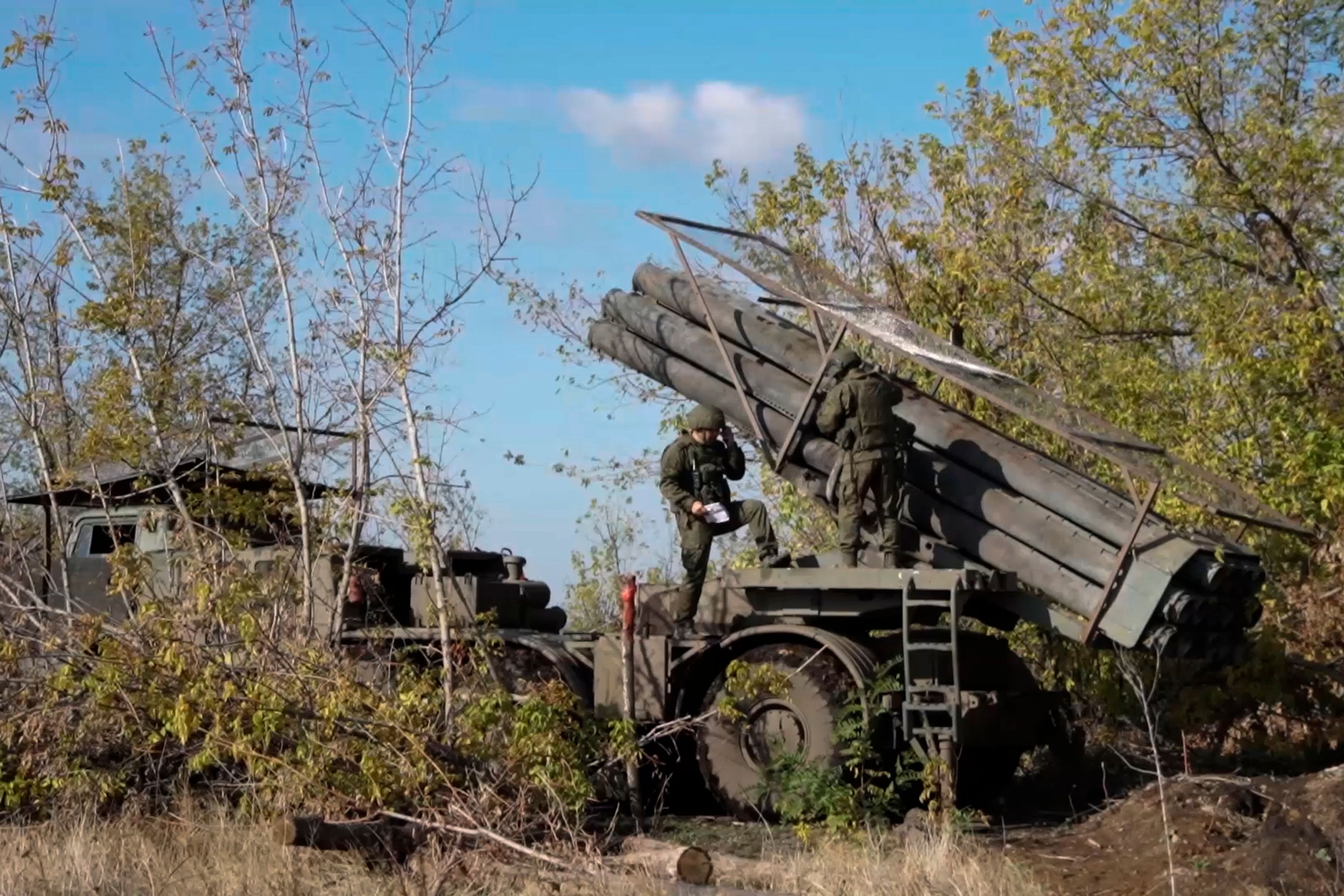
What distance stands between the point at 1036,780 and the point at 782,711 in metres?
3.12

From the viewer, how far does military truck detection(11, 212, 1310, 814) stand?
420 inches

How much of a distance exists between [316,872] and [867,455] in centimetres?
439

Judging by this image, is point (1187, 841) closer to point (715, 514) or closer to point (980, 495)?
point (980, 495)

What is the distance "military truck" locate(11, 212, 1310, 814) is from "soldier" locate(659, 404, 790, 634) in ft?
0.71

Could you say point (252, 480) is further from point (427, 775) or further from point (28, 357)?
point (427, 775)

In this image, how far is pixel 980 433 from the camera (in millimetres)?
11625

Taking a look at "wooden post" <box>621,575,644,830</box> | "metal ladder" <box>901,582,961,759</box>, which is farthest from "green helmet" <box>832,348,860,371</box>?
"wooden post" <box>621,575,644,830</box>

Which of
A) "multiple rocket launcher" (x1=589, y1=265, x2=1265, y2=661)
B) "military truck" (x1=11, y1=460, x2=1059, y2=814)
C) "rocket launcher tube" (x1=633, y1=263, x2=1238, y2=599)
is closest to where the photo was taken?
"multiple rocket launcher" (x1=589, y1=265, x2=1265, y2=661)

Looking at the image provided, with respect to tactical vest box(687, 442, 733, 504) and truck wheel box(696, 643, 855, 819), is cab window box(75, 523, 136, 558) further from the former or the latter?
truck wheel box(696, 643, 855, 819)

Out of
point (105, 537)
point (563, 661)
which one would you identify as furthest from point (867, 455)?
point (105, 537)

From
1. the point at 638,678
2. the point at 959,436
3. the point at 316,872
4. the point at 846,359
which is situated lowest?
the point at 316,872

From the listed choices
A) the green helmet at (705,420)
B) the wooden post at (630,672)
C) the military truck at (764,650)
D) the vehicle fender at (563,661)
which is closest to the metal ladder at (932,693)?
the military truck at (764,650)

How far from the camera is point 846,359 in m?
11.9

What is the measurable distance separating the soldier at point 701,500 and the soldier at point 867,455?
0.77 metres
